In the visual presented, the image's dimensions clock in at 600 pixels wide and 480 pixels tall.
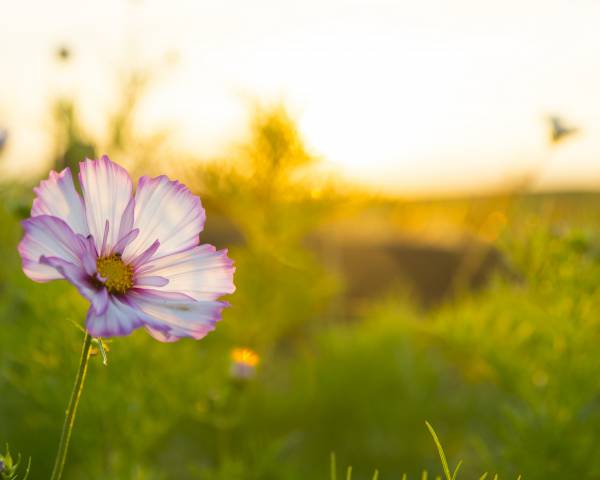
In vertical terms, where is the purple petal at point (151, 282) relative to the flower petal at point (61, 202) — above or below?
below

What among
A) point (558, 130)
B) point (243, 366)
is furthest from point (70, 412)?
point (558, 130)

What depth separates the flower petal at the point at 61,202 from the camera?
525 mm

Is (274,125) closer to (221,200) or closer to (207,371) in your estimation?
(221,200)

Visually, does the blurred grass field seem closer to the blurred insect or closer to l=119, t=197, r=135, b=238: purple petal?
the blurred insect

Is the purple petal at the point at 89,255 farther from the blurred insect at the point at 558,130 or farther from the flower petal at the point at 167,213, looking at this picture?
the blurred insect at the point at 558,130

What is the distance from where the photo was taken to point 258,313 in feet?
6.77

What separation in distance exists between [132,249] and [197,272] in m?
0.07

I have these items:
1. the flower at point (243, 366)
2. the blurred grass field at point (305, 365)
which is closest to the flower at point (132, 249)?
the blurred grass field at point (305, 365)

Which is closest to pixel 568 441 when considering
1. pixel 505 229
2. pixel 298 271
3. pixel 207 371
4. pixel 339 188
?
pixel 505 229

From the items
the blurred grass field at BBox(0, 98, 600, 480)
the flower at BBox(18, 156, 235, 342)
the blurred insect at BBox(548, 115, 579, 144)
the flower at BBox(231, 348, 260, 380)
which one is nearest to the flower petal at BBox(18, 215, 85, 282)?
the flower at BBox(18, 156, 235, 342)

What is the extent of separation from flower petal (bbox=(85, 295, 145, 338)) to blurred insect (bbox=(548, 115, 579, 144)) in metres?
1.59

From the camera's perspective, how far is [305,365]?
2260 millimetres

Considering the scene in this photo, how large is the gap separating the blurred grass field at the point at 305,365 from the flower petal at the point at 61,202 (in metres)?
0.44

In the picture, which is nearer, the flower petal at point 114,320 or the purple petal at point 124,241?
the flower petal at point 114,320
